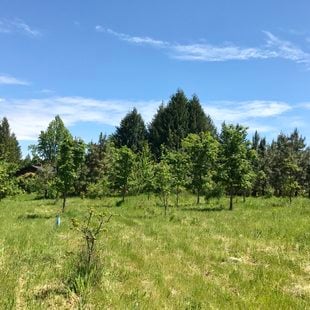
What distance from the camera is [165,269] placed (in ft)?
38.8

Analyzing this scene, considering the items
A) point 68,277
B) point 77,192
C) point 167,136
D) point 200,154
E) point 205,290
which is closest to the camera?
A: point 68,277

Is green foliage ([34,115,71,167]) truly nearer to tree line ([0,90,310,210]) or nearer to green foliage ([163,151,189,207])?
tree line ([0,90,310,210])

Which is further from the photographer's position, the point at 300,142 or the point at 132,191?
the point at 300,142

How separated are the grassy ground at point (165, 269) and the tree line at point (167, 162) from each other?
14.1 m

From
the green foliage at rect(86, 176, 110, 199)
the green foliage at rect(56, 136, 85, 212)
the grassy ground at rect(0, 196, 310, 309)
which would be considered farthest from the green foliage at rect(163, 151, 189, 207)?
the grassy ground at rect(0, 196, 310, 309)

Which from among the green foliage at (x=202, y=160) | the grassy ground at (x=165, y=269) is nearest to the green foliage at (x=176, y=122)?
the green foliage at (x=202, y=160)

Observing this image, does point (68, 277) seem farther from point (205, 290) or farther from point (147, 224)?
point (147, 224)

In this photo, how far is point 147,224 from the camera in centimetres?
2241

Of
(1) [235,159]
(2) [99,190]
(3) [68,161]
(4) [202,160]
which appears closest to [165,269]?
(3) [68,161]

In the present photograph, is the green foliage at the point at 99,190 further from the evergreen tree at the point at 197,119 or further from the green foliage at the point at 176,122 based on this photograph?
the evergreen tree at the point at 197,119

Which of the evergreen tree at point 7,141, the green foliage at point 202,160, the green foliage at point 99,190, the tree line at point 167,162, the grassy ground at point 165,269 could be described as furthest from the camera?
the evergreen tree at point 7,141

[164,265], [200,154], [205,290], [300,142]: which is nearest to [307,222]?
[164,265]

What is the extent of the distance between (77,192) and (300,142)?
37239mm

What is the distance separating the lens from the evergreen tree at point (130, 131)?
272 ft
